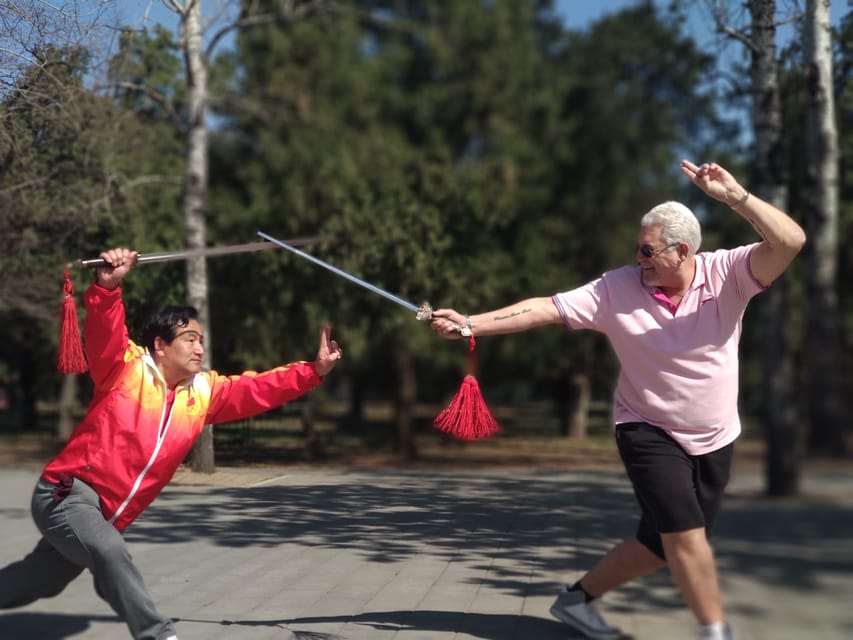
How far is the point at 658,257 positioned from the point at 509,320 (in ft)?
1.97

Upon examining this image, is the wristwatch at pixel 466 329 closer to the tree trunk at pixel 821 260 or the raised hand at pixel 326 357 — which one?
the raised hand at pixel 326 357

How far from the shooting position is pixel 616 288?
147 inches

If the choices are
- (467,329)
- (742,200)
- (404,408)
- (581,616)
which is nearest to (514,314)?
(467,329)

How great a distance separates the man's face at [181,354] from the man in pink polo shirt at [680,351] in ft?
4.62

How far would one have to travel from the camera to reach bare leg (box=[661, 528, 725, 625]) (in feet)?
10.6

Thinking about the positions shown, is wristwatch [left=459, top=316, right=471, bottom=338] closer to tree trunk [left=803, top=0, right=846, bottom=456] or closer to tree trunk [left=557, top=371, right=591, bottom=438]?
tree trunk [left=803, top=0, right=846, bottom=456]

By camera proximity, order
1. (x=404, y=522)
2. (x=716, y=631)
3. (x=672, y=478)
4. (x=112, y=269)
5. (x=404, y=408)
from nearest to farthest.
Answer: (x=716, y=631) → (x=672, y=478) → (x=112, y=269) → (x=404, y=522) → (x=404, y=408)

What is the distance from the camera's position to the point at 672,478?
3521 millimetres

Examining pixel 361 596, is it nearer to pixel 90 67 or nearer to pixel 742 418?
pixel 742 418

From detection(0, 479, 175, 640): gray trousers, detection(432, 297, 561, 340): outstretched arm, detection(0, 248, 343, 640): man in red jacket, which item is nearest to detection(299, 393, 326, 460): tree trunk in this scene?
detection(0, 248, 343, 640): man in red jacket

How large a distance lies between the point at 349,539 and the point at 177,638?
805mm

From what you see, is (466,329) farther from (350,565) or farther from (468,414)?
(350,565)

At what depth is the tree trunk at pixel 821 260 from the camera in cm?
315

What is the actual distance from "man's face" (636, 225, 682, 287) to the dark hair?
176 cm
